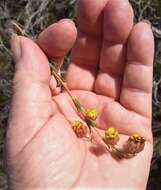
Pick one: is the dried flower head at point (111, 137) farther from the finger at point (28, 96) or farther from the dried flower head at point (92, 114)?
the finger at point (28, 96)

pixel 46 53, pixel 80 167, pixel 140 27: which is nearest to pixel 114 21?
pixel 140 27

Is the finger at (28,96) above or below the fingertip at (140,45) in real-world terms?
below

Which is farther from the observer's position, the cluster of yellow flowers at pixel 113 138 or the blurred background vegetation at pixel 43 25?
the blurred background vegetation at pixel 43 25

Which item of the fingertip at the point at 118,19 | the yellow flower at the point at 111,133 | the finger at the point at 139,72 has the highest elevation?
the fingertip at the point at 118,19

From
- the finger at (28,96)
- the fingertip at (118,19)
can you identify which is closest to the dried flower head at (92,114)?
the finger at (28,96)

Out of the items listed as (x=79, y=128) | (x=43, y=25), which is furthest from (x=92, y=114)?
(x=43, y=25)
